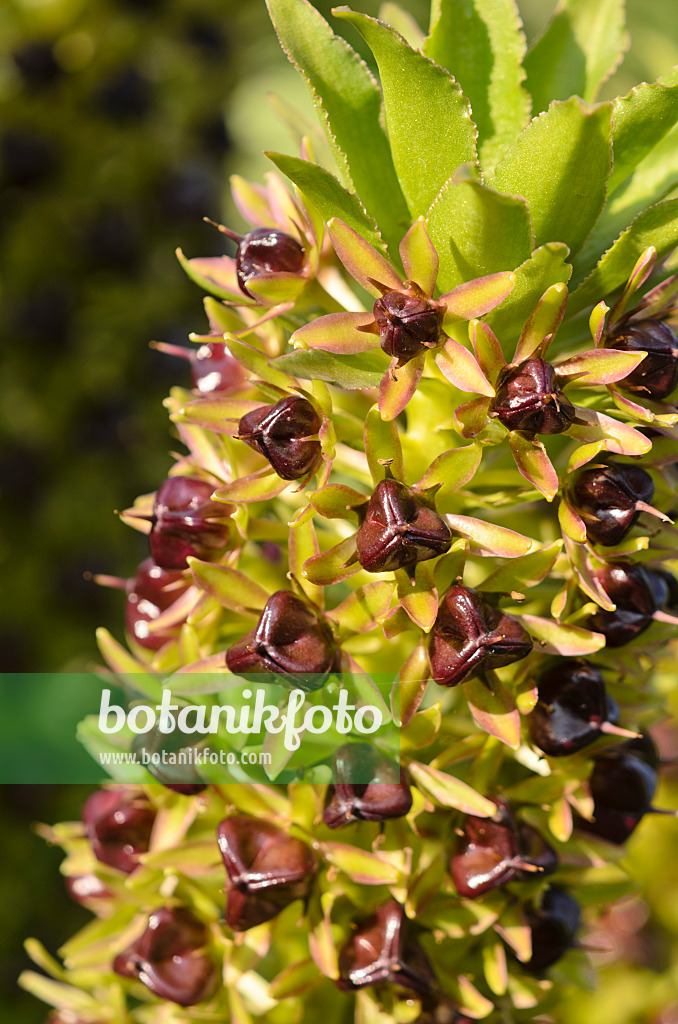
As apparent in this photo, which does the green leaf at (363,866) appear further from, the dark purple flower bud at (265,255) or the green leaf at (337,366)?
the dark purple flower bud at (265,255)

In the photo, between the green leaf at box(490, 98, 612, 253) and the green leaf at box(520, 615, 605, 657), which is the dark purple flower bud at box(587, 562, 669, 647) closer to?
the green leaf at box(520, 615, 605, 657)

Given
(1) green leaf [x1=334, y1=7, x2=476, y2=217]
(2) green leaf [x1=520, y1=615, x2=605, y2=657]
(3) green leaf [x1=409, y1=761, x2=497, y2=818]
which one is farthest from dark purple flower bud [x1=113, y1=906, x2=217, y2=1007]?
(1) green leaf [x1=334, y1=7, x2=476, y2=217]

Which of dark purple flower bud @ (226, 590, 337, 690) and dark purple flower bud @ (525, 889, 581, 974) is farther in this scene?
dark purple flower bud @ (525, 889, 581, 974)

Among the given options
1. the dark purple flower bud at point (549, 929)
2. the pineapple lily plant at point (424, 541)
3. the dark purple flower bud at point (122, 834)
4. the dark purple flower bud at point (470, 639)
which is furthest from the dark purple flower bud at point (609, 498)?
the dark purple flower bud at point (122, 834)

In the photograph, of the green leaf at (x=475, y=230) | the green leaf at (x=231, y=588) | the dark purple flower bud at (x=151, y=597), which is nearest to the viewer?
the green leaf at (x=475, y=230)

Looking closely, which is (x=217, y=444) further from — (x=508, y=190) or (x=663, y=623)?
(x=663, y=623)

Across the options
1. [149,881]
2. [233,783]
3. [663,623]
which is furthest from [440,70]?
[149,881]
